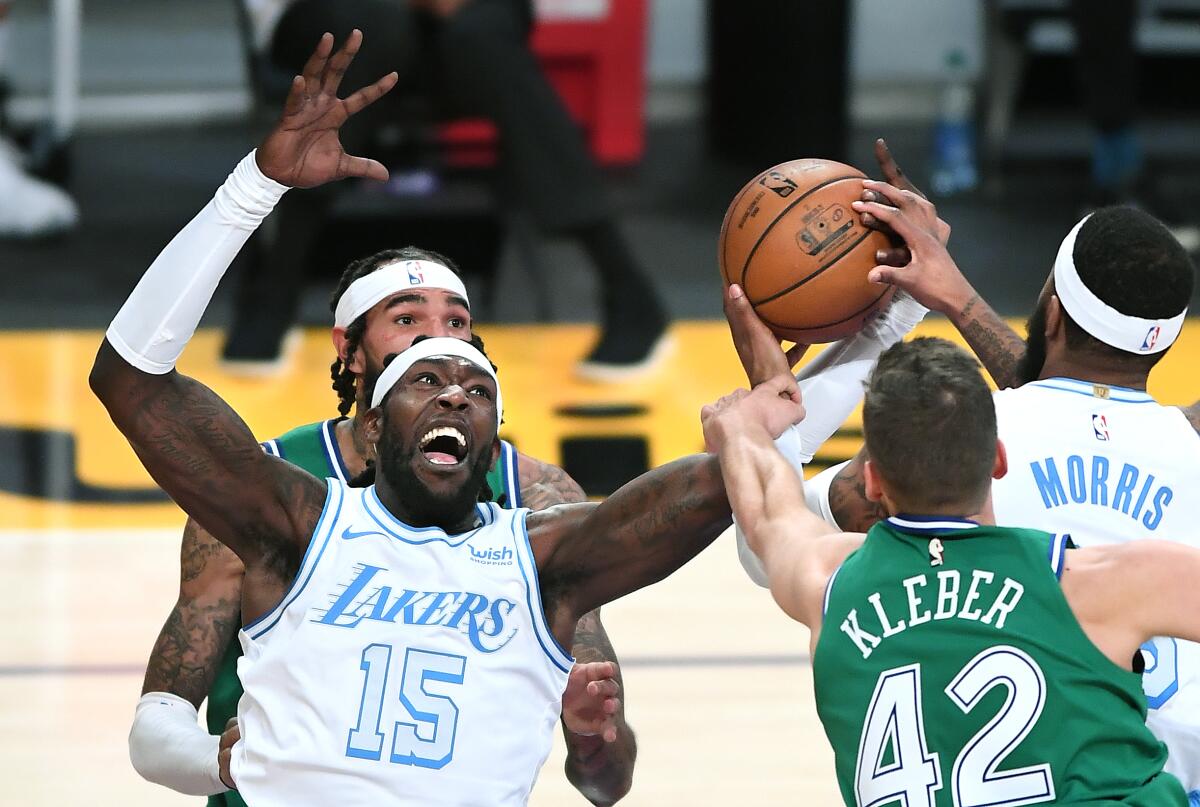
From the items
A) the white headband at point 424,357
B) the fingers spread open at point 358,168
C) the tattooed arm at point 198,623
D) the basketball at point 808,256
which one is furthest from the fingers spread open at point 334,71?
the tattooed arm at point 198,623

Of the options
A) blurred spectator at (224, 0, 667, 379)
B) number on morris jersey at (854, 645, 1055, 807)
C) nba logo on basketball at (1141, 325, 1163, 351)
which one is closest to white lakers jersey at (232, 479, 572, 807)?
number on morris jersey at (854, 645, 1055, 807)

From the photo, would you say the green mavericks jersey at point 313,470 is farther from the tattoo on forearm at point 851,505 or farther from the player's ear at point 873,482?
the player's ear at point 873,482

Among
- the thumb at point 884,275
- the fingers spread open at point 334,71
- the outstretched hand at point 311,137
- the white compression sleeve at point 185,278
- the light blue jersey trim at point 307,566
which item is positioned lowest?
the light blue jersey trim at point 307,566

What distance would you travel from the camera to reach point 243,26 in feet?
32.4

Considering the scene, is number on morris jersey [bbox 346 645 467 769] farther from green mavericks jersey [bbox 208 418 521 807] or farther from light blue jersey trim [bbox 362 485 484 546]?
green mavericks jersey [bbox 208 418 521 807]

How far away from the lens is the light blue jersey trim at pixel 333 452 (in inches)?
170

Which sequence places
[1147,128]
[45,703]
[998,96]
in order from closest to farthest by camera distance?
1. [45,703]
2. [998,96]
3. [1147,128]

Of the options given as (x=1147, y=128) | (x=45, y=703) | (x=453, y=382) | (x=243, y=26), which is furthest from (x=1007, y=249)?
(x=453, y=382)

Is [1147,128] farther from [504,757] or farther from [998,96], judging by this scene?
[504,757]

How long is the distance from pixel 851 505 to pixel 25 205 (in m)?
7.62

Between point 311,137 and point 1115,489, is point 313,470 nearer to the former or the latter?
point 311,137

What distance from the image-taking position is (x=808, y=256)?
3.90 metres

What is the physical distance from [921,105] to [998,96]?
155 cm

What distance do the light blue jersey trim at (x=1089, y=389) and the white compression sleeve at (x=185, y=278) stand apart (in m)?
1.50
